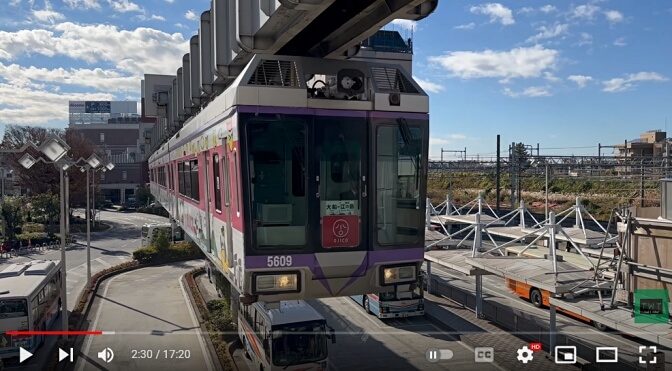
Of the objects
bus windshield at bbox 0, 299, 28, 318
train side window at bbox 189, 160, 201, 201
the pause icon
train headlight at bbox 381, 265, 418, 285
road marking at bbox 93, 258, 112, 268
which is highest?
train side window at bbox 189, 160, 201, 201

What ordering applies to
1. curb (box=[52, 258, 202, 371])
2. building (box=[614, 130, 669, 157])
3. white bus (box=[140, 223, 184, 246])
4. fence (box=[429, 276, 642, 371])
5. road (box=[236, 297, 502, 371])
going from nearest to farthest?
1. fence (box=[429, 276, 642, 371])
2. curb (box=[52, 258, 202, 371])
3. road (box=[236, 297, 502, 371])
4. white bus (box=[140, 223, 184, 246])
5. building (box=[614, 130, 669, 157])

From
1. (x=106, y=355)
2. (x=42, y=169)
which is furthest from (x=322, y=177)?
(x=42, y=169)

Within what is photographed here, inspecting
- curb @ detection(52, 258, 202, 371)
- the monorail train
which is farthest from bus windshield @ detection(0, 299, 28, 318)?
the monorail train

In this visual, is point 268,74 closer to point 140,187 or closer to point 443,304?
point 443,304

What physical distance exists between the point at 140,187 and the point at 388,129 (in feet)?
219

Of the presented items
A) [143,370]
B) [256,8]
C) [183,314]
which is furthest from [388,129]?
[183,314]

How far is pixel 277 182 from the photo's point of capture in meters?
5.71

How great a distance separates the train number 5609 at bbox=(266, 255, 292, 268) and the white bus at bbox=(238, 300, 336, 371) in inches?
290

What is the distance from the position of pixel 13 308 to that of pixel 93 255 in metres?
21.6

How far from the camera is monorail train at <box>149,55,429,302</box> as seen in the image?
5648 mm

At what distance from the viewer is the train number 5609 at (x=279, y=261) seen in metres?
5.66

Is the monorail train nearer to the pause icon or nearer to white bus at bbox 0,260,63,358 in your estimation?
the pause icon

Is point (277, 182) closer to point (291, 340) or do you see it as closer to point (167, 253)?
point (291, 340)

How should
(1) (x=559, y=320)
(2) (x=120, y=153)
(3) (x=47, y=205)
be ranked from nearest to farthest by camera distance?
(1) (x=559, y=320)
(3) (x=47, y=205)
(2) (x=120, y=153)
